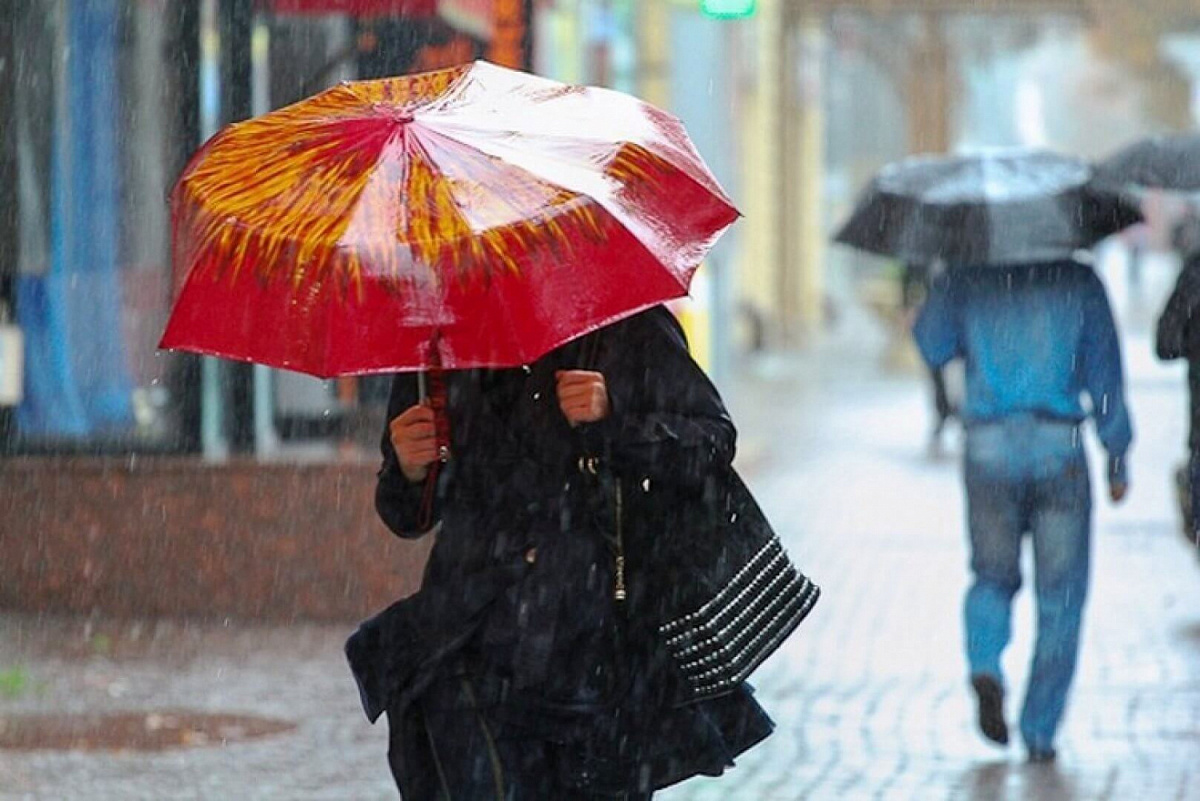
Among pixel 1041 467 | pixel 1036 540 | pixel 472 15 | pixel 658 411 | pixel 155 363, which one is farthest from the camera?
pixel 155 363

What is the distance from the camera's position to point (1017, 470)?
8117 mm

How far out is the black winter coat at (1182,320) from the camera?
8.32m

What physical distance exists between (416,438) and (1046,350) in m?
3.91

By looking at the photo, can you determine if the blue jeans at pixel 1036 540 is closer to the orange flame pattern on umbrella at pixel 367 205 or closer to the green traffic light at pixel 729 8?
the orange flame pattern on umbrella at pixel 367 205

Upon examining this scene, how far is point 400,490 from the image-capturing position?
4754 mm

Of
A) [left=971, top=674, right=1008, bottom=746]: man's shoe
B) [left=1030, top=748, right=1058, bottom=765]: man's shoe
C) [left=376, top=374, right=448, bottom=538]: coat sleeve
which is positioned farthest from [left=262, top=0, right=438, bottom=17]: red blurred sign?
[left=376, top=374, right=448, bottom=538]: coat sleeve

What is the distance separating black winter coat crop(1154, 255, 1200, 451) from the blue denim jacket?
0.22 metres

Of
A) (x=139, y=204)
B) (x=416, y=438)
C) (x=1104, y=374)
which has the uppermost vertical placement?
(x=139, y=204)

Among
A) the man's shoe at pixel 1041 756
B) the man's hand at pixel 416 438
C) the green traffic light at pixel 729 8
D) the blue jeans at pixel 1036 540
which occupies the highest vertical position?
the green traffic light at pixel 729 8

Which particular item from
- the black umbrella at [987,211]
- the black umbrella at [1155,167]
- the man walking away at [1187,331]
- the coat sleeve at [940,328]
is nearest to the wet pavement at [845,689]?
the man walking away at [1187,331]

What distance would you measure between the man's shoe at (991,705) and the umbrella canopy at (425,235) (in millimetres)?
3771

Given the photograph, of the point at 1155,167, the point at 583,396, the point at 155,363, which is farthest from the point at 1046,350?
the point at 155,363

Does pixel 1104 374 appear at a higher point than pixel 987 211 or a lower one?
lower

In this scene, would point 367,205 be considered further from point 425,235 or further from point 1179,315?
point 1179,315
